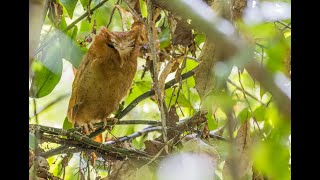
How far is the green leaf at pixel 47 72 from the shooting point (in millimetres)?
676

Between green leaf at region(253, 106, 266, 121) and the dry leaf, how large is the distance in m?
0.01

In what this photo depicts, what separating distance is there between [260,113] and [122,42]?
18 centimetres

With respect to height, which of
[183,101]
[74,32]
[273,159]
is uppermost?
[74,32]

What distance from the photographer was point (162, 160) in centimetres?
64

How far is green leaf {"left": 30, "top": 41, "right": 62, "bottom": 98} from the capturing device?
0.68m

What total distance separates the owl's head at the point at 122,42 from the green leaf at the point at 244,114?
0.49ft

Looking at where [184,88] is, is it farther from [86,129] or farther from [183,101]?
[86,129]

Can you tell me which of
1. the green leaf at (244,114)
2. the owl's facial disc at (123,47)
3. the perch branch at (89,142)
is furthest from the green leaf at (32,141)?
the green leaf at (244,114)

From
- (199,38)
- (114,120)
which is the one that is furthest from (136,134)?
(199,38)

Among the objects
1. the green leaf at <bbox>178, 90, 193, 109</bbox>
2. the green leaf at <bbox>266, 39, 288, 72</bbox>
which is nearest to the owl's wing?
the green leaf at <bbox>178, 90, 193, 109</bbox>

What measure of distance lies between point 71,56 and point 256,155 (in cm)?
26

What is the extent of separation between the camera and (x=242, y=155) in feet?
1.90
